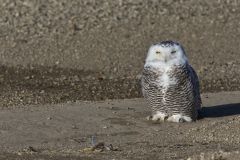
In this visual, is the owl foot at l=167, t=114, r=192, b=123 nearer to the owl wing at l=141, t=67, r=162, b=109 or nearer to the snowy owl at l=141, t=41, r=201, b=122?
the snowy owl at l=141, t=41, r=201, b=122

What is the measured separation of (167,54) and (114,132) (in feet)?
3.64

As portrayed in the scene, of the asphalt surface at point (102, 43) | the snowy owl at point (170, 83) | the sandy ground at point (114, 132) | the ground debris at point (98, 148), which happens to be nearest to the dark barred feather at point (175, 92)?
the snowy owl at point (170, 83)

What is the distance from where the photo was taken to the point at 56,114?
12477 millimetres

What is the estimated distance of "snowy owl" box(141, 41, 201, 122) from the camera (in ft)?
38.7

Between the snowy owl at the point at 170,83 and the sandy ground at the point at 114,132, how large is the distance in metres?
0.18

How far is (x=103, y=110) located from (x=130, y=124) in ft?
2.97

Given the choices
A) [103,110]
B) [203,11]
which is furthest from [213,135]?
[203,11]

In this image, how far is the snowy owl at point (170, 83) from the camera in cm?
1179

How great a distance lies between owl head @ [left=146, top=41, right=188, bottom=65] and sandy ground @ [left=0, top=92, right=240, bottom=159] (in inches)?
30.3

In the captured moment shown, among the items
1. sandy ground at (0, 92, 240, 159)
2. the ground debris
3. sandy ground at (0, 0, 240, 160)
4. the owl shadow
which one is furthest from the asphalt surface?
the ground debris

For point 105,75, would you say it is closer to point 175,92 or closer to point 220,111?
point 220,111

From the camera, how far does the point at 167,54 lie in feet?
38.6

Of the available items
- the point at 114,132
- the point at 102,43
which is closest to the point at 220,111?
the point at 114,132

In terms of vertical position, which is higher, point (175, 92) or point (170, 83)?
point (170, 83)
